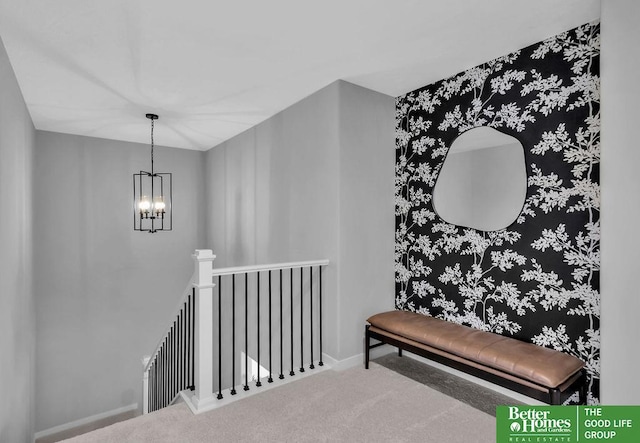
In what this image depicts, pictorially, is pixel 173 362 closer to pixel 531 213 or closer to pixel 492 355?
pixel 492 355

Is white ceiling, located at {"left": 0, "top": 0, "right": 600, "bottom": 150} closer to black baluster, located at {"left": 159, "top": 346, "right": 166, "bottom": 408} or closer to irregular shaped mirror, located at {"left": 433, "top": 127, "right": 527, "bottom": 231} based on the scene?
irregular shaped mirror, located at {"left": 433, "top": 127, "right": 527, "bottom": 231}

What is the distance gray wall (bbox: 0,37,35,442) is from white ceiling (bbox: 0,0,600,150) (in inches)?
12.7

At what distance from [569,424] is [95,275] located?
553 cm

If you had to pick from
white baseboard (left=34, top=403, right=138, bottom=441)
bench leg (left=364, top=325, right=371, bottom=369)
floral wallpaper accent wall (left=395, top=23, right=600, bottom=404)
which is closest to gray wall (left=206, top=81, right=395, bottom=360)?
bench leg (left=364, top=325, right=371, bottom=369)

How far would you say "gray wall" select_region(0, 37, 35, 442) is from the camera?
2461mm

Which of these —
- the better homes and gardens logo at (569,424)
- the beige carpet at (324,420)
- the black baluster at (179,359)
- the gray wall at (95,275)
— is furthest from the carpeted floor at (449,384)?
the gray wall at (95,275)

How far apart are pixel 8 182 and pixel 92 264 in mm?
2568

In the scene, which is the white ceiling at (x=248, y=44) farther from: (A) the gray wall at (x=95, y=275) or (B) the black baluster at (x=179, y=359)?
(B) the black baluster at (x=179, y=359)

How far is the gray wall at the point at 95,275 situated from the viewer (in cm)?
461

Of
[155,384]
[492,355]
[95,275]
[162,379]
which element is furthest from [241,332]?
[492,355]

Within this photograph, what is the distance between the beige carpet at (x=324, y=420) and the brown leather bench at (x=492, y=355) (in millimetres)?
288

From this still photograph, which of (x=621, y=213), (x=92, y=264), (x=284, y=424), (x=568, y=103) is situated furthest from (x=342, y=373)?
(x=92, y=264)

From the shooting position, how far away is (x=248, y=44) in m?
2.36

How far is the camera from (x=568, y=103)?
7.09ft
